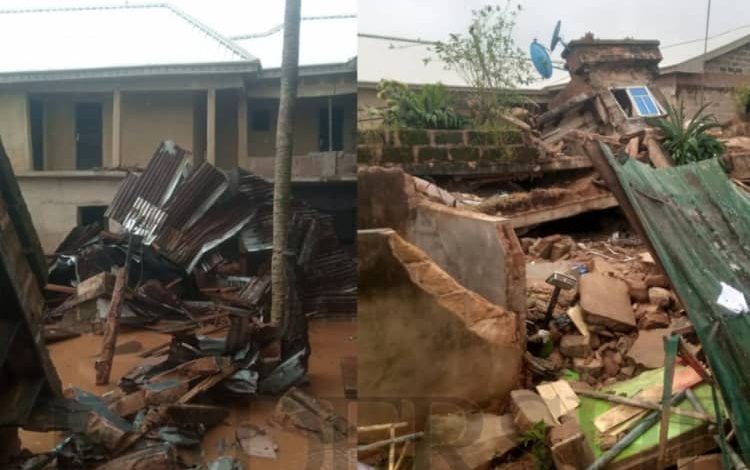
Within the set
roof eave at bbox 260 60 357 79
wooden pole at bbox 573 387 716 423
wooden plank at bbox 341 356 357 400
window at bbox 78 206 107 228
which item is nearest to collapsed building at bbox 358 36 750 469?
wooden pole at bbox 573 387 716 423

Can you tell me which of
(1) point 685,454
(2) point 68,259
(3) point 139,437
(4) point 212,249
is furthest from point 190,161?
(1) point 685,454

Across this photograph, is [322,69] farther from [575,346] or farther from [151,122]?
[575,346]

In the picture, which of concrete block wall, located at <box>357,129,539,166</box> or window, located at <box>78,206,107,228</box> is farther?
concrete block wall, located at <box>357,129,539,166</box>

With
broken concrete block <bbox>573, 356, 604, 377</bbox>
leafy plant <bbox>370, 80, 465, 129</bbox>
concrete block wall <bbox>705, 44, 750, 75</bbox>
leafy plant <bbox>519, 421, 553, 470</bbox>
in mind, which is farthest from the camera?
concrete block wall <bbox>705, 44, 750, 75</bbox>

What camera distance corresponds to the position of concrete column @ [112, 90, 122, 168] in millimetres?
1711

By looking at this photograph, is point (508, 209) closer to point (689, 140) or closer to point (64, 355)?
point (689, 140)

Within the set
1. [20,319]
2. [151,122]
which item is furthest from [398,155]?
[20,319]

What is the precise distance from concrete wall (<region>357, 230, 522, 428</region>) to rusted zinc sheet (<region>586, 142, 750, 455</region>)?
741mm

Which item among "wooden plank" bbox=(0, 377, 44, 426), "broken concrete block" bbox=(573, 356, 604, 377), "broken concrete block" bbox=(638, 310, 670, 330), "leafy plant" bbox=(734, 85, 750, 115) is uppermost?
"leafy plant" bbox=(734, 85, 750, 115)

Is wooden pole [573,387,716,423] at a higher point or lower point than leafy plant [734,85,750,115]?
lower

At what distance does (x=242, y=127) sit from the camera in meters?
1.72

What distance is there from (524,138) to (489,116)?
18.0 inches

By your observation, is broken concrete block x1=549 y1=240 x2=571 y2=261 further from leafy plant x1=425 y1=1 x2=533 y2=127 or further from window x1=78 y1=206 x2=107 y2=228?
window x1=78 y1=206 x2=107 y2=228

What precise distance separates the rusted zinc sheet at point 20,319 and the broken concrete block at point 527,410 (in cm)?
196
